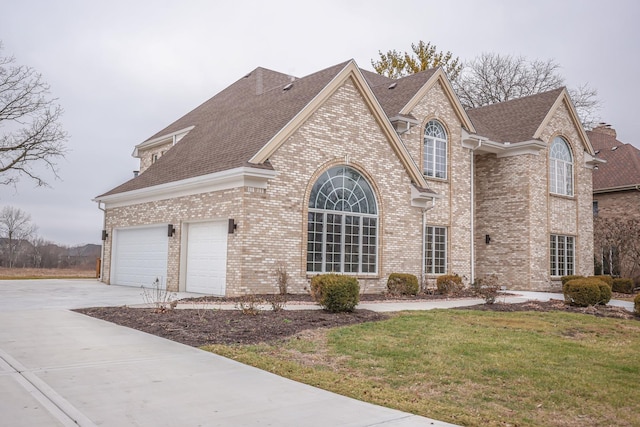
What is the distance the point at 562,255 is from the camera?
83.6 ft

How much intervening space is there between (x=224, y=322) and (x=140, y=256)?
1086cm

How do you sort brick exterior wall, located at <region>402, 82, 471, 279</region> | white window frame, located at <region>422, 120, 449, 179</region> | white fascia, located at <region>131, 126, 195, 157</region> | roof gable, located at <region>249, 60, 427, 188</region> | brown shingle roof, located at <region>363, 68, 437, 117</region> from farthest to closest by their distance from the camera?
white fascia, located at <region>131, 126, 195, 157</region> → white window frame, located at <region>422, 120, 449, 179</region> → brick exterior wall, located at <region>402, 82, 471, 279</region> → brown shingle roof, located at <region>363, 68, 437, 117</region> → roof gable, located at <region>249, 60, 427, 188</region>

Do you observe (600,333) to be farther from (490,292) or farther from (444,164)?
(444,164)

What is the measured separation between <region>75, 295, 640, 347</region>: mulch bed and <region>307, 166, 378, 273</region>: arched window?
3.79 m

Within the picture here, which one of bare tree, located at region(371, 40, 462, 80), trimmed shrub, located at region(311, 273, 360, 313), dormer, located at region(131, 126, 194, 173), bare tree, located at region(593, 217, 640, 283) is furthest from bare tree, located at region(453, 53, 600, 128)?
trimmed shrub, located at region(311, 273, 360, 313)

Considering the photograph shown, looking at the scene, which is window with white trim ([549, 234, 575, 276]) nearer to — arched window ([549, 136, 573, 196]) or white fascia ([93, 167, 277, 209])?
arched window ([549, 136, 573, 196])

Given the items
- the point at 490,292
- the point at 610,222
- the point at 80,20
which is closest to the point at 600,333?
the point at 490,292

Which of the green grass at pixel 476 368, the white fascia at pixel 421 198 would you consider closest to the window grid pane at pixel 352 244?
the white fascia at pixel 421 198

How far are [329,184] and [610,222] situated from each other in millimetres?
19175

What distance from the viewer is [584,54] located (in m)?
26.0

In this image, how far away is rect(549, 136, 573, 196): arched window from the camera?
25.6m

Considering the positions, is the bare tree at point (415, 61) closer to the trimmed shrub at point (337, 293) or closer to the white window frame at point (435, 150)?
the white window frame at point (435, 150)

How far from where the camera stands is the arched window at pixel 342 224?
17078mm

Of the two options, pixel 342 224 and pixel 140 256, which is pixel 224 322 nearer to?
pixel 342 224
